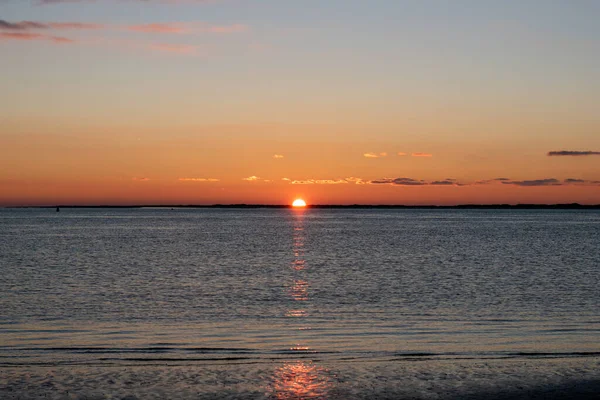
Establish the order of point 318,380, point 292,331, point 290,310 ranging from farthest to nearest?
point 290,310
point 292,331
point 318,380

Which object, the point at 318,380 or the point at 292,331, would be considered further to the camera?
the point at 292,331

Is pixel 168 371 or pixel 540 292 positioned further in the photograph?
pixel 540 292

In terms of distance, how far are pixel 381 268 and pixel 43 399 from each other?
43.9 meters

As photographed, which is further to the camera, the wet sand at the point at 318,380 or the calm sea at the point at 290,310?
the calm sea at the point at 290,310

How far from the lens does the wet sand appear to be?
1616 cm

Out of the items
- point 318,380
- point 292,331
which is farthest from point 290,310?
point 318,380

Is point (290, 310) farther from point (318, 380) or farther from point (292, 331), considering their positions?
point (318, 380)

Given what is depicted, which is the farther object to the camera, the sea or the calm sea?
the calm sea

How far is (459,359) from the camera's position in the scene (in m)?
20.1

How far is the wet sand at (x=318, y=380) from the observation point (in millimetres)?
16156

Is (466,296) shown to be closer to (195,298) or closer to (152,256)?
(195,298)

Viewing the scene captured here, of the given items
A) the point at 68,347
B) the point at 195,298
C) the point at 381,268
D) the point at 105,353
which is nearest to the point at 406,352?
the point at 105,353

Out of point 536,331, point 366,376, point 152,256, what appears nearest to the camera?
point 366,376

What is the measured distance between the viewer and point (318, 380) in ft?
57.8
